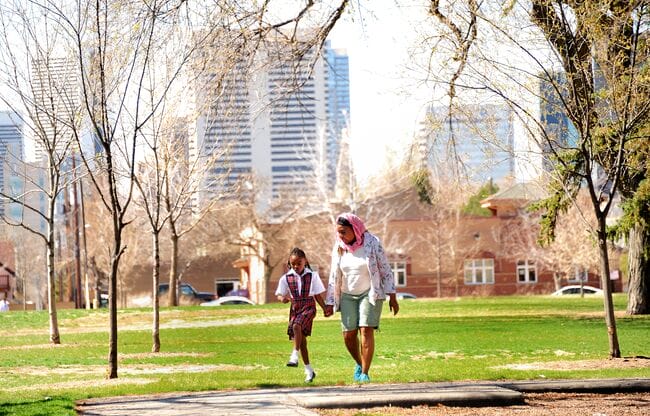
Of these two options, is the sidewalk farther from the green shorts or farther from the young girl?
the young girl

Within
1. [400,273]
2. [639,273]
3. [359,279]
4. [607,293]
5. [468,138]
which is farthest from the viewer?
[400,273]

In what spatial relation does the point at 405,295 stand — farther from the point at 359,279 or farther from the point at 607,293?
the point at 359,279

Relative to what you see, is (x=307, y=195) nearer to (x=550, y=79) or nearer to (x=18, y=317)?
(x=18, y=317)

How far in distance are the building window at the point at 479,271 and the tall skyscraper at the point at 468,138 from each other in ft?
177

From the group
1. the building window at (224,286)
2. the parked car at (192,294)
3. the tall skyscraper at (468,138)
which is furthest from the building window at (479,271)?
the tall skyscraper at (468,138)

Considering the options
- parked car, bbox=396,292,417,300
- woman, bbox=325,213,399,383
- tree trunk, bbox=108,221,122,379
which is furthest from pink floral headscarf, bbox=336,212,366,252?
parked car, bbox=396,292,417,300

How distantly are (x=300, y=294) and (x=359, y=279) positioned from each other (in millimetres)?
996

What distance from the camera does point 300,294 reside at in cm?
1341

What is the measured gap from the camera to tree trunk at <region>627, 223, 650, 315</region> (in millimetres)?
31500

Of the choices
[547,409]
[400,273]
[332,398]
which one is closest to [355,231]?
[332,398]

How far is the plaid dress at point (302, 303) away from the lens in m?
13.3

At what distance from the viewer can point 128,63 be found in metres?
17.1

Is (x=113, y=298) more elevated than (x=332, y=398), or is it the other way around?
(x=113, y=298)

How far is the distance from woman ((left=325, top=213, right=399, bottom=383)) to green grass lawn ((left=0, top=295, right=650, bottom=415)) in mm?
706
